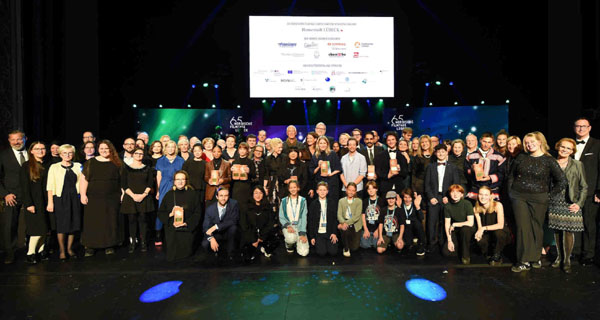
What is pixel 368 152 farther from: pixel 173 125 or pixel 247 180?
pixel 173 125

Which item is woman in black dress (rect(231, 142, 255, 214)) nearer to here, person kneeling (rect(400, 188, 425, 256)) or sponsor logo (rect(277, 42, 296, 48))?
person kneeling (rect(400, 188, 425, 256))

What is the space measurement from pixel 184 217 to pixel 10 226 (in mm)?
2075

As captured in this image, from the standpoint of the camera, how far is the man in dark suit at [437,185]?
4.59 m

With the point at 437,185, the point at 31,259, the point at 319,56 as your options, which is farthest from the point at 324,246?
the point at 319,56

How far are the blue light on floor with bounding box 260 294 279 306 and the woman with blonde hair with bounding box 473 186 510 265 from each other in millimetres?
2416

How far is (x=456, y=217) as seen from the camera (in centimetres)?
444

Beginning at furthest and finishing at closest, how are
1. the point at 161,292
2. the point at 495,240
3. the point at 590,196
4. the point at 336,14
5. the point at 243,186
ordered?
the point at 336,14, the point at 243,186, the point at 495,240, the point at 590,196, the point at 161,292

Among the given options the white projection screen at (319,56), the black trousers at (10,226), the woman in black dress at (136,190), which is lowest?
the black trousers at (10,226)

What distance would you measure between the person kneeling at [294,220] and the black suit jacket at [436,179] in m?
1.56

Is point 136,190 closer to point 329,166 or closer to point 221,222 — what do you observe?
point 221,222

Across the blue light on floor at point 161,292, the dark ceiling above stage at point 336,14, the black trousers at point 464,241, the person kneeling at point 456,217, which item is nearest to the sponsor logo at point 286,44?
the dark ceiling above stage at point 336,14

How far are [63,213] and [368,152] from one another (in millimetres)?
4010

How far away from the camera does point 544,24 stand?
29.4 ft

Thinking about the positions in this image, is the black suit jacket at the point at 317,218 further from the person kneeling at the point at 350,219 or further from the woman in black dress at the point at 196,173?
the woman in black dress at the point at 196,173
